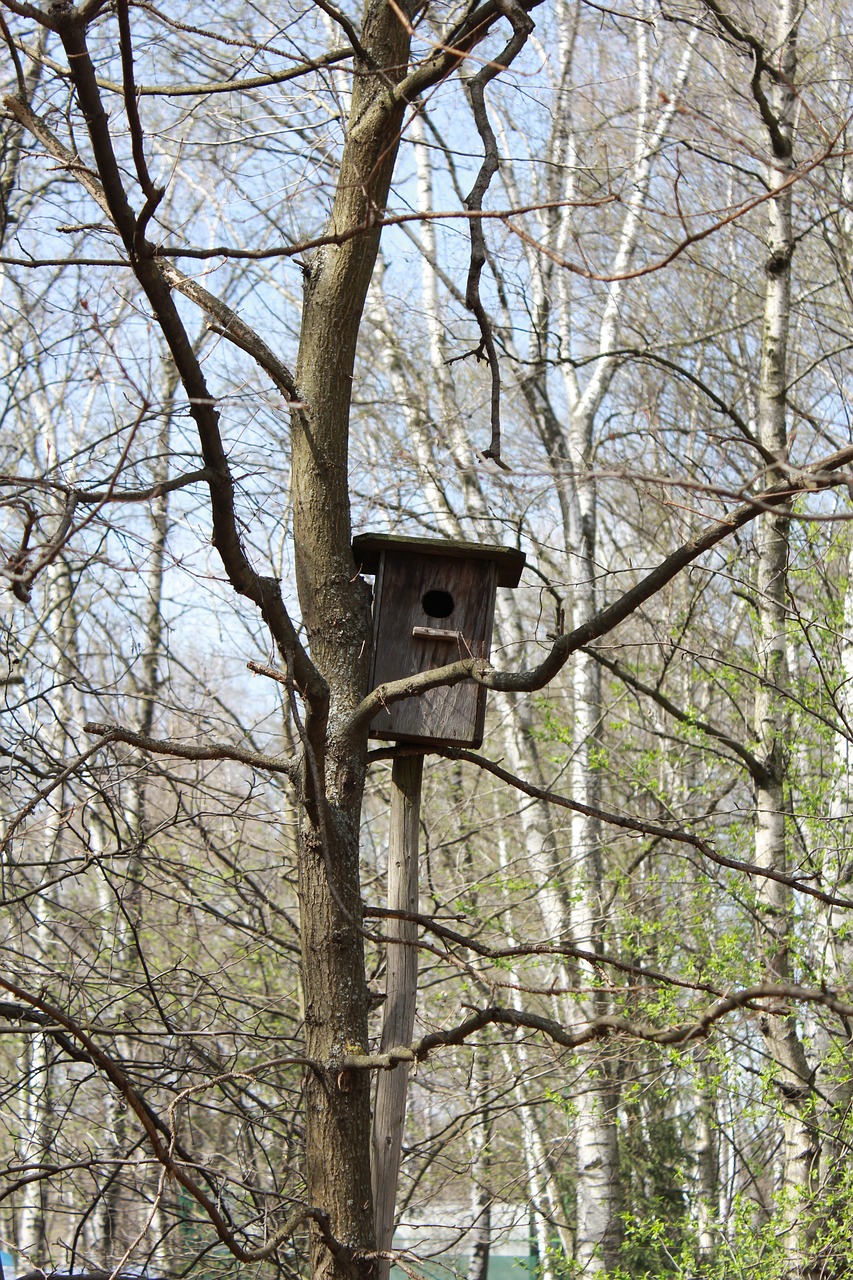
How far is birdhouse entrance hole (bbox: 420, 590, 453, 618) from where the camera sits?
3666 millimetres

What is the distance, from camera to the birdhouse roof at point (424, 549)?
3.57m

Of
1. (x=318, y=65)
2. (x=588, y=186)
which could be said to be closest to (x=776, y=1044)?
(x=318, y=65)

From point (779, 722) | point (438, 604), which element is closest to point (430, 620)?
point (438, 604)

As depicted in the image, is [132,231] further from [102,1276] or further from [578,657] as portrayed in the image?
[578,657]

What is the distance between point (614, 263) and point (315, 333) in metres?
6.43

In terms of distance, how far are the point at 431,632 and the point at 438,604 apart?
6.6 inches

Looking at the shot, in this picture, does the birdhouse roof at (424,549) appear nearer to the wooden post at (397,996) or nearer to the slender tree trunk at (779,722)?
the wooden post at (397,996)

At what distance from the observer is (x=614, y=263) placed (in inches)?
368

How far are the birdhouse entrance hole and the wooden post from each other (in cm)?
42

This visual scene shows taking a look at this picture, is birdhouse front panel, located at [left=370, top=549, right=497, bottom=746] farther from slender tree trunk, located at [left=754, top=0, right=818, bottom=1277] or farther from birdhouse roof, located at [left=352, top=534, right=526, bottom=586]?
slender tree trunk, located at [left=754, top=0, right=818, bottom=1277]

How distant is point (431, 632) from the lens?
3551 mm

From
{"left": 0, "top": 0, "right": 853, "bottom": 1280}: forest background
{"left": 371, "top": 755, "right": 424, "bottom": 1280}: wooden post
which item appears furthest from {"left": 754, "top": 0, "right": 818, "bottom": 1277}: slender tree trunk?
{"left": 371, "top": 755, "right": 424, "bottom": 1280}: wooden post

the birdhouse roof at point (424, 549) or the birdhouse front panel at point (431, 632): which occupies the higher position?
the birdhouse roof at point (424, 549)

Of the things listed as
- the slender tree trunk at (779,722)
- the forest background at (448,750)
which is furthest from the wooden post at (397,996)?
the slender tree trunk at (779,722)
